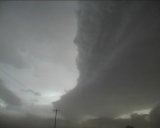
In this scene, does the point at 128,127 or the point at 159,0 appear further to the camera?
the point at 128,127

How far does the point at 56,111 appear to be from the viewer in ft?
199

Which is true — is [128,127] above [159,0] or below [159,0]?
below

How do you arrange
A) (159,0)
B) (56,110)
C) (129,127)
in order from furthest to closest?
(129,127) < (56,110) < (159,0)

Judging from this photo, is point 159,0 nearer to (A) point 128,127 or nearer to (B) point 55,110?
(B) point 55,110

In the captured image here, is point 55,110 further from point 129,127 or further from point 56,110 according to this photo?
point 129,127

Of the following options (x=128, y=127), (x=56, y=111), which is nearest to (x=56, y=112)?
(x=56, y=111)

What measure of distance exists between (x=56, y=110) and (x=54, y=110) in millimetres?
854

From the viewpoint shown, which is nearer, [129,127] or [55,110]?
[55,110]

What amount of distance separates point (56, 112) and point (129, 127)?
44.9 m

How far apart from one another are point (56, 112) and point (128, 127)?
44713 millimetres

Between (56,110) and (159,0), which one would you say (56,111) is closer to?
(56,110)

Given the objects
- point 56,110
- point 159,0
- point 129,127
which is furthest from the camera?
point 129,127

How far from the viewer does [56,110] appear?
60219mm

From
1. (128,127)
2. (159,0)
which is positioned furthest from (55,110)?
(159,0)
